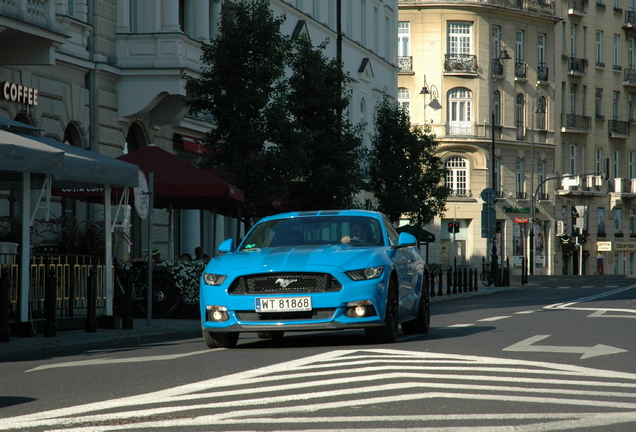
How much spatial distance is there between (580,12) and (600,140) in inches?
Answer: 357

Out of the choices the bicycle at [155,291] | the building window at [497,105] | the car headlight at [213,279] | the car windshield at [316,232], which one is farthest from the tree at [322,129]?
the building window at [497,105]

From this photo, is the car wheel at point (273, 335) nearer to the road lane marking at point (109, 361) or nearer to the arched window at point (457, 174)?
the road lane marking at point (109, 361)

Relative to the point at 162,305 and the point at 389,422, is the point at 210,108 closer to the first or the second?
the point at 162,305

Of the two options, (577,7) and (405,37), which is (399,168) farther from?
(577,7)

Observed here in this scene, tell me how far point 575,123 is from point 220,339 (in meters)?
72.3

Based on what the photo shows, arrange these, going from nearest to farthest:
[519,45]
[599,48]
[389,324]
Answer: [389,324] < [519,45] < [599,48]

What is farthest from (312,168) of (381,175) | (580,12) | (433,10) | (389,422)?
(580,12)

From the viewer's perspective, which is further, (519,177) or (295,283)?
(519,177)

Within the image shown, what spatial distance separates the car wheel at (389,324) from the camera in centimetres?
1331

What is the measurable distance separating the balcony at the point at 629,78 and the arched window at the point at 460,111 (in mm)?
17793

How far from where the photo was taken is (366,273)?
1303 cm

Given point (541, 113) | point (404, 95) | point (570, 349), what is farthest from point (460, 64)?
point (570, 349)

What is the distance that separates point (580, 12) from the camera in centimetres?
8356

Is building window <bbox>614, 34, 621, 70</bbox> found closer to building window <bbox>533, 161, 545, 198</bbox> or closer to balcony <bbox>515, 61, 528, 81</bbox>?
balcony <bbox>515, 61, 528, 81</bbox>
